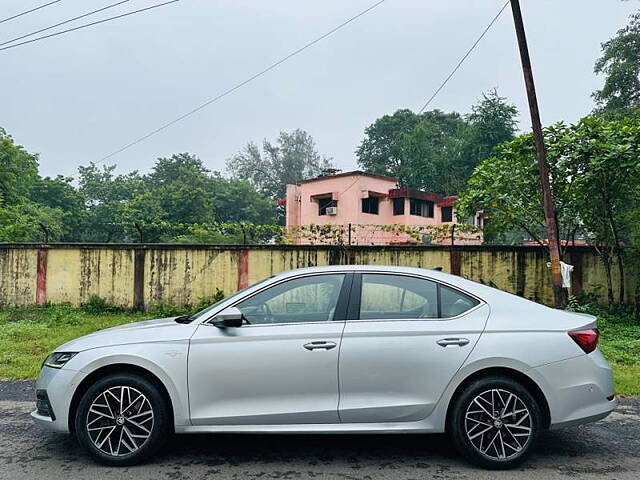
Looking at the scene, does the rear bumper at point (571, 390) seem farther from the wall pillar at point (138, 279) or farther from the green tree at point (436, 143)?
the green tree at point (436, 143)

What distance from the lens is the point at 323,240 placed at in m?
12.5

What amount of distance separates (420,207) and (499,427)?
31308 mm

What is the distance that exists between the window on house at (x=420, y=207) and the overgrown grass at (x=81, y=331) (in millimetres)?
22719

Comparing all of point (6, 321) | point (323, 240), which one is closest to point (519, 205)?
point (323, 240)

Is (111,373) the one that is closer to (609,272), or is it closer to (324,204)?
(609,272)

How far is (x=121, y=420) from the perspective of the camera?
3867 mm

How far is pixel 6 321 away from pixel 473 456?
1062 cm

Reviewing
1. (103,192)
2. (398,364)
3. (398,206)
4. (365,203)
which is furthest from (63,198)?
(398,364)

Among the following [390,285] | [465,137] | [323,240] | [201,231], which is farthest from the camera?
[465,137]

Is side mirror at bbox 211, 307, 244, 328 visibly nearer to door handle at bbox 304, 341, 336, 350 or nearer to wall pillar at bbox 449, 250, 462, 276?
door handle at bbox 304, 341, 336, 350

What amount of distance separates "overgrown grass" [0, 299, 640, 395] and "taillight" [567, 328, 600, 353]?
2.70 meters

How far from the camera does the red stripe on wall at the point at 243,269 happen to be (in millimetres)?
12164

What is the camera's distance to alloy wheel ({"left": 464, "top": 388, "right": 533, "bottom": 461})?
3824 millimetres

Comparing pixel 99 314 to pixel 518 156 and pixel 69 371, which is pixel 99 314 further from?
pixel 518 156
